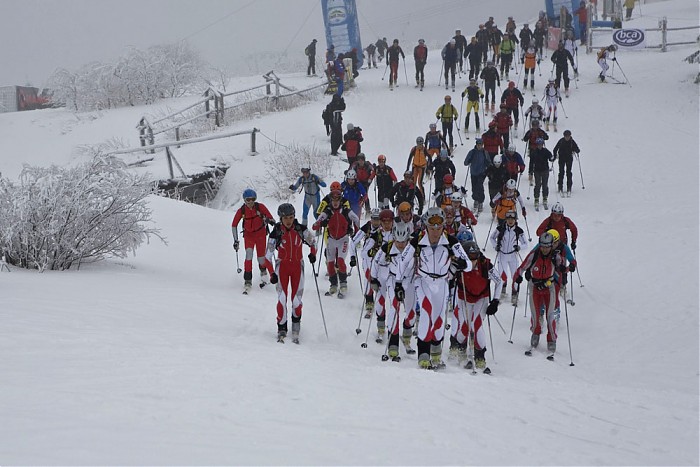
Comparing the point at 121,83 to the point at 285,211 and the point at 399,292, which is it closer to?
the point at 285,211

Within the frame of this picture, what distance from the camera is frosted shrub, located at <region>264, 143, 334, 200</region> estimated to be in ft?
64.1

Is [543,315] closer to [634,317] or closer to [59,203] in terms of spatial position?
[634,317]

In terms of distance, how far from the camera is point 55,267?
35.0ft

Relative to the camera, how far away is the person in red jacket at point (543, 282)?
32.7 ft

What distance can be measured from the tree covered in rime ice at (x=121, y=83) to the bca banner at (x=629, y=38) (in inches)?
801

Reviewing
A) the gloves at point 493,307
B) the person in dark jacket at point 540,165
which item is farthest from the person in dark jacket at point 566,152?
the gloves at point 493,307

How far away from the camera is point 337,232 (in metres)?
12.0

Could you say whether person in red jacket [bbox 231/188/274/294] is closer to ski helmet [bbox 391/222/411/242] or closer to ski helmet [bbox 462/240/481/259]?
ski helmet [bbox 391/222/411/242]

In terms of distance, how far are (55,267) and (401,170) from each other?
12.1 m

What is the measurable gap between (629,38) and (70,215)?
28.9 meters

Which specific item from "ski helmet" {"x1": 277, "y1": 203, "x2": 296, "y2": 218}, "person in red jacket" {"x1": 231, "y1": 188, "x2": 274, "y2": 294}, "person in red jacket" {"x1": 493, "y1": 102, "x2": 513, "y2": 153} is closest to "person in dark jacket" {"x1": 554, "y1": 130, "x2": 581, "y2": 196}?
"person in red jacket" {"x1": 493, "y1": 102, "x2": 513, "y2": 153}

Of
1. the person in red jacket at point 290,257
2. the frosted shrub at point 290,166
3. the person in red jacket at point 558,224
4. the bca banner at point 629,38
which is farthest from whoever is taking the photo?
the bca banner at point 629,38

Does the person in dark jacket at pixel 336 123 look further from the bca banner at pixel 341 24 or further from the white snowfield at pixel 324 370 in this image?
the bca banner at pixel 341 24

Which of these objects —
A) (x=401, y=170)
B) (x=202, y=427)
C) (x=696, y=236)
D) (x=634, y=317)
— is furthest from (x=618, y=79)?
(x=202, y=427)
